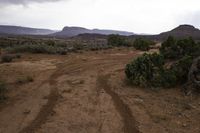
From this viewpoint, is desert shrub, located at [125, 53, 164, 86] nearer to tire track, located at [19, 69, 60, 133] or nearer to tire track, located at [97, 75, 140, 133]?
tire track, located at [97, 75, 140, 133]

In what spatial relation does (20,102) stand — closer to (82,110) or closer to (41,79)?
(82,110)

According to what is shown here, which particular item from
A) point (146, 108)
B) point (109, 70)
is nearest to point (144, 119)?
point (146, 108)

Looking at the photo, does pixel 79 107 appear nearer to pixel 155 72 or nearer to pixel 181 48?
pixel 155 72

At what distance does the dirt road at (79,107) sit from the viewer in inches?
339

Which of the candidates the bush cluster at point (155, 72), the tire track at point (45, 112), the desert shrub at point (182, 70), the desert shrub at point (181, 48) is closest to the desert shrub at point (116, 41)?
the desert shrub at point (181, 48)

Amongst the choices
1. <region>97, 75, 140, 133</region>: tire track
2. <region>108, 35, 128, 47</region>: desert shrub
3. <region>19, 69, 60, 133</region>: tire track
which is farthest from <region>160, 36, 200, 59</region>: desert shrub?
<region>108, 35, 128, 47</region>: desert shrub

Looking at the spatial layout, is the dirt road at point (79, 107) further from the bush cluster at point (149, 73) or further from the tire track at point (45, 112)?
the bush cluster at point (149, 73)

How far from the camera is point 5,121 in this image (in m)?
9.17

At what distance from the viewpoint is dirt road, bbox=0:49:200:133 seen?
8609 mm

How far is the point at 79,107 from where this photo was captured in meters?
10.5

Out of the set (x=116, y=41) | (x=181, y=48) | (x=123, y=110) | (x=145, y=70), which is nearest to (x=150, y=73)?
(x=145, y=70)

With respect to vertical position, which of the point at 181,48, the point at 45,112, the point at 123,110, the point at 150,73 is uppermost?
the point at 181,48

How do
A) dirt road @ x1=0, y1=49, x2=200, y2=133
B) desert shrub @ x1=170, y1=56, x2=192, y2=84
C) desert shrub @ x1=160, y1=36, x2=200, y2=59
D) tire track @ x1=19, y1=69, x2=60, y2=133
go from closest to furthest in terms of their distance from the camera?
1. tire track @ x1=19, y1=69, x2=60, y2=133
2. dirt road @ x1=0, y1=49, x2=200, y2=133
3. desert shrub @ x1=170, y1=56, x2=192, y2=84
4. desert shrub @ x1=160, y1=36, x2=200, y2=59

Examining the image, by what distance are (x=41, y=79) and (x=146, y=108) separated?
259 inches
